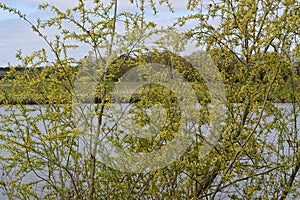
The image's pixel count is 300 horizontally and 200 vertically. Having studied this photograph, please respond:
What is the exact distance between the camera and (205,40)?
3027 mm

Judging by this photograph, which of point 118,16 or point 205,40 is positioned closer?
point 118,16

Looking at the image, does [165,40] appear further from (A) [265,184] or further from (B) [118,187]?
(A) [265,184]

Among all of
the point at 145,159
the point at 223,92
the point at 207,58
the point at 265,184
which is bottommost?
the point at 265,184

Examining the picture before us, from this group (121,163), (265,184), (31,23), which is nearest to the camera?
(31,23)

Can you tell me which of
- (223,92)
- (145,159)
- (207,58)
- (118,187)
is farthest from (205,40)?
(118,187)

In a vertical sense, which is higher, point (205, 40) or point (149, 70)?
point (205, 40)

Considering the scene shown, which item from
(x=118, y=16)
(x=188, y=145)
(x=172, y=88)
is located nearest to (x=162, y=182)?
(x=188, y=145)

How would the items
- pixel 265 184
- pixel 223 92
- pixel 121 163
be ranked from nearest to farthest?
pixel 121 163 < pixel 223 92 < pixel 265 184

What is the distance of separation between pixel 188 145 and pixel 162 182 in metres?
0.30

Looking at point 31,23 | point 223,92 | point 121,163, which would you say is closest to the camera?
point 31,23

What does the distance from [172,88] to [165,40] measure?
0.98 feet

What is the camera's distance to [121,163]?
2805 mm

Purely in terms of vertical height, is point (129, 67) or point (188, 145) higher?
point (129, 67)

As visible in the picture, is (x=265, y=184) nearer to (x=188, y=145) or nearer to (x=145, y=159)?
(x=188, y=145)
